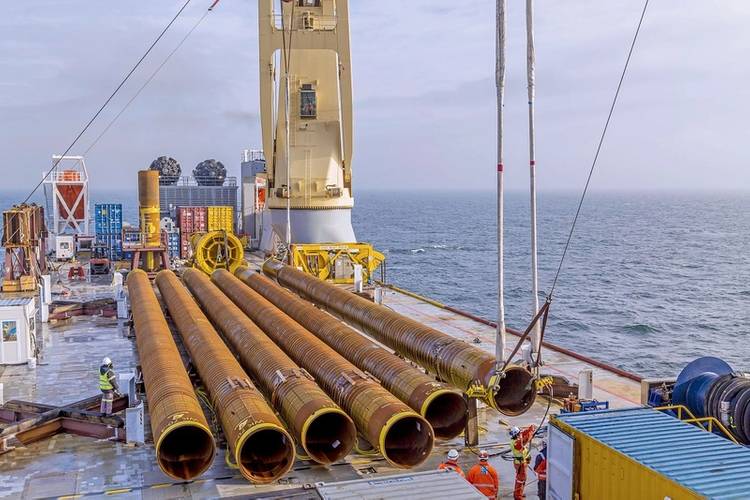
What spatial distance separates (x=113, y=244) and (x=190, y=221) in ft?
18.8

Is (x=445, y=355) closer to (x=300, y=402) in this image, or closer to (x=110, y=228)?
(x=300, y=402)

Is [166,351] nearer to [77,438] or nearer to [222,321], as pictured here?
[77,438]

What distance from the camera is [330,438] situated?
12859mm

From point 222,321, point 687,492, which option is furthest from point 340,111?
point 687,492

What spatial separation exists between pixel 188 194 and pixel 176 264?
683 inches

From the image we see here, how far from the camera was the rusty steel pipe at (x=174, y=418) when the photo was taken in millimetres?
11469

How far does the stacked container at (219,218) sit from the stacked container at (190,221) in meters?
0.36

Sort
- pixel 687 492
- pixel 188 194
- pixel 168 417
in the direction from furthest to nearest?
pixel 188 194
pixel 168 417
pixel 687 492

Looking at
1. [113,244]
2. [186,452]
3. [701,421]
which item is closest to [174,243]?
[113,244]

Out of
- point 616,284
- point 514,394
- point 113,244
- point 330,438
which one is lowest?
point 616,284

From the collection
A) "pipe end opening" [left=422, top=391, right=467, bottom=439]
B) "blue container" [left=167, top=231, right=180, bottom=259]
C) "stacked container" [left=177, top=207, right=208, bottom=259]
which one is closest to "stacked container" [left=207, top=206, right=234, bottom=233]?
"stacked container" [left=177, top=207, right=208, bottom=259]

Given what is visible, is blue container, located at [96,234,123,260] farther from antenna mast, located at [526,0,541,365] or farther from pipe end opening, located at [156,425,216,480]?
antenna mast, located at [526,0,541,365]

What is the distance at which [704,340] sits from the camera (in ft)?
131

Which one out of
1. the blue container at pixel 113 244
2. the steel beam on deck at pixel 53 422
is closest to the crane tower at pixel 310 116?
the blue container at pixel 113 244
